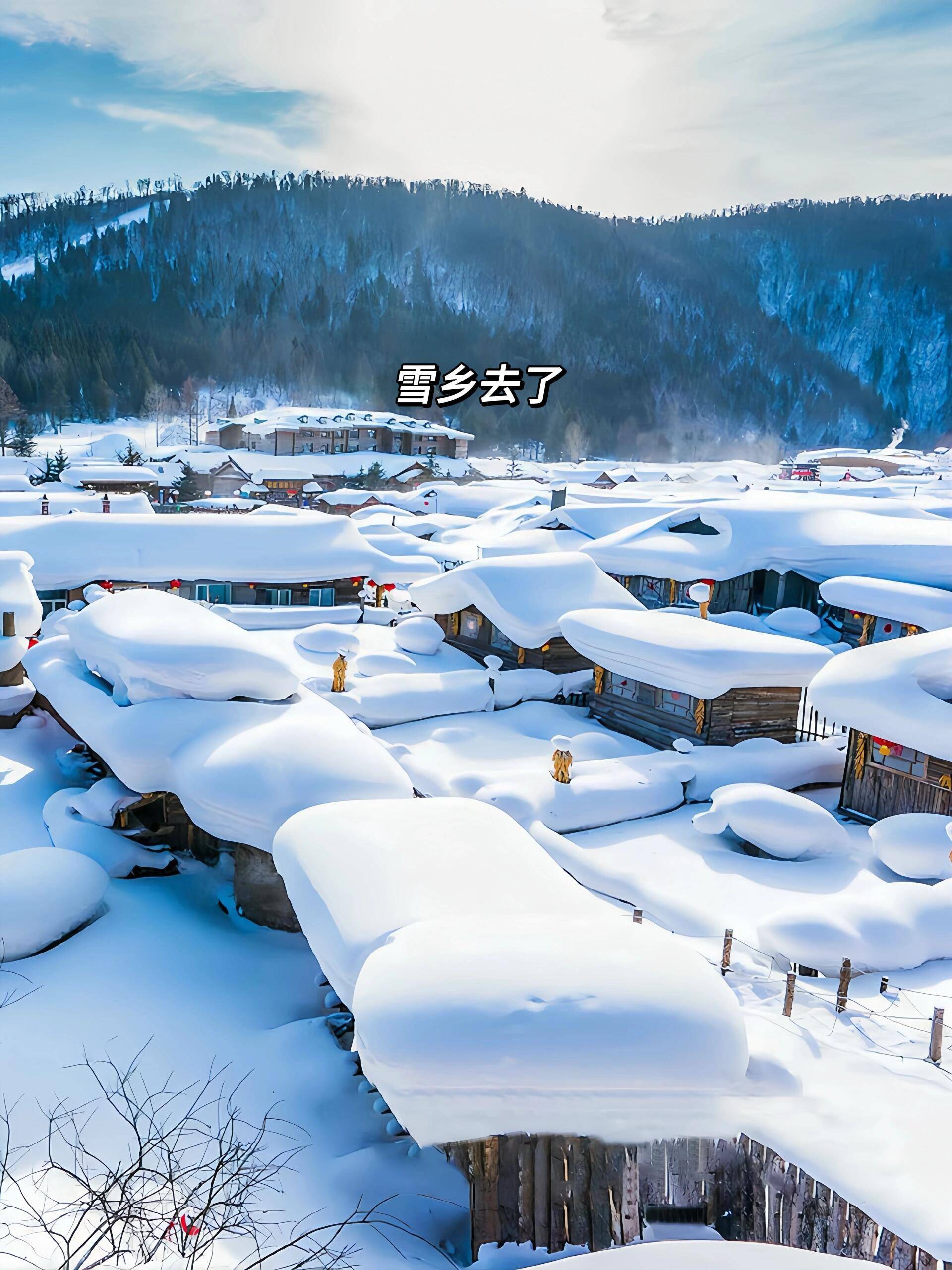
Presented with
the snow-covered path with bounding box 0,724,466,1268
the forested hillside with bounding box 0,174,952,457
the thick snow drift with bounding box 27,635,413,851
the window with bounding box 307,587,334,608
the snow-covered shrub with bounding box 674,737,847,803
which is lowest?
the snow-covered path with bounding box 0,724,466,1268

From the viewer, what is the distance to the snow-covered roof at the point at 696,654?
18609 millimetres

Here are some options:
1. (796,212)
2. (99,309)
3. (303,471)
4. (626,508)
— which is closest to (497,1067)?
(626,508)

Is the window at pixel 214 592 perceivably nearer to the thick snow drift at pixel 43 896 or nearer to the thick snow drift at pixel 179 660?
the thick snow drift at pixel 179 660

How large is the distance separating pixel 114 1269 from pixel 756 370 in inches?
6702

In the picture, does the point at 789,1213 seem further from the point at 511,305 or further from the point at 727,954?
the point at 511,305

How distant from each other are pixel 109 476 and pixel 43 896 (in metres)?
46.8

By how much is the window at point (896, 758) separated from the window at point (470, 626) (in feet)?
40.2

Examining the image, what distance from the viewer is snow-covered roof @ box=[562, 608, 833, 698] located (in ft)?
61.1

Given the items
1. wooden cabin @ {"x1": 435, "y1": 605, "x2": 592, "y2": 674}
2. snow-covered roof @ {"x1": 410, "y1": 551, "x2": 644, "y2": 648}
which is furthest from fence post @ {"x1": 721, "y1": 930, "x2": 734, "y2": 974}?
wooden cabin @ {"x1": 435, "y1": 605, "x2": 592, "y2": 674}

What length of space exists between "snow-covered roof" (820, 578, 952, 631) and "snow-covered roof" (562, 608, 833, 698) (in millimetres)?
6105

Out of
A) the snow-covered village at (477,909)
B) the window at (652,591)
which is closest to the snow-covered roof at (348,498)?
the snow-covered village at (477,909)

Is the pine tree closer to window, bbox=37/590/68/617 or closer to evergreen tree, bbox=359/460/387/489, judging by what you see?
evergreen tree, bbox=359/460/387/489

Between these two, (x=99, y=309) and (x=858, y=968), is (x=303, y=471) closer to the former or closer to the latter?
(x=858, y=968)

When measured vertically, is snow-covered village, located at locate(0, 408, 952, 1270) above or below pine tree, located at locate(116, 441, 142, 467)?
below
